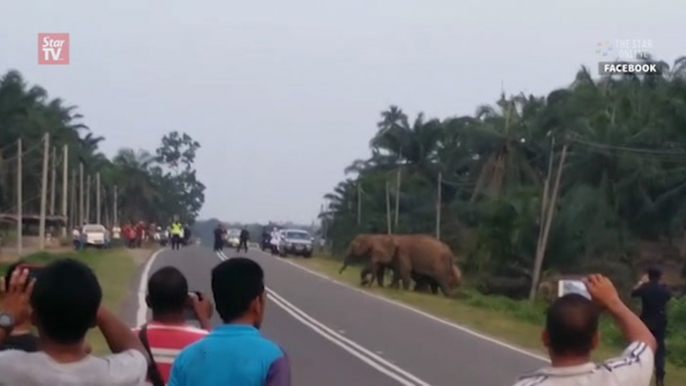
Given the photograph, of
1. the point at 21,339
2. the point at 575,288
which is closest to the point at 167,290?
the point at 21,339

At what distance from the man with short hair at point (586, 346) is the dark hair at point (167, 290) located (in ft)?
6.08

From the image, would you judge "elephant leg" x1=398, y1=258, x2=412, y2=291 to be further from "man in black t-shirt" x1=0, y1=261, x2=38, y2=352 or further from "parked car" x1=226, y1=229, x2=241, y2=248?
"parked car" x1=226, y1=229, x2=241, y2=248

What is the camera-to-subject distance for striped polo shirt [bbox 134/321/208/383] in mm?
6406

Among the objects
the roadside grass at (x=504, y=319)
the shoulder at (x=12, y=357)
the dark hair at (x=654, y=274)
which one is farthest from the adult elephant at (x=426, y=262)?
the shoulder at (x=12, y=357)

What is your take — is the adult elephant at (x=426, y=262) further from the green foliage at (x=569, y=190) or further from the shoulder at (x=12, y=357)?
the shoulder at (x=12, y=357)

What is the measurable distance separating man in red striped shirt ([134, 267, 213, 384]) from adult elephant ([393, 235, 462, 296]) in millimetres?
36526

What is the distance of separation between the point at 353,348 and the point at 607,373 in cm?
1926

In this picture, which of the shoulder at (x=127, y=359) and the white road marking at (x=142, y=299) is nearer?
the shoulder at (x=127, y=359)

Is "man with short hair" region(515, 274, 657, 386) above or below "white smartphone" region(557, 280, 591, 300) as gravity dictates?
below

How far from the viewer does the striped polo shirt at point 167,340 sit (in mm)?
6406

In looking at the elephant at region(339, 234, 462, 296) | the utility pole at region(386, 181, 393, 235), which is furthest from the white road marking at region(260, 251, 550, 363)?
the utility pole at region(386, 181, 393, 235)

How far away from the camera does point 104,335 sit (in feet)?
17.5

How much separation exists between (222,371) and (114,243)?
79.8m

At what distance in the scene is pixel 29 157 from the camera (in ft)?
266
